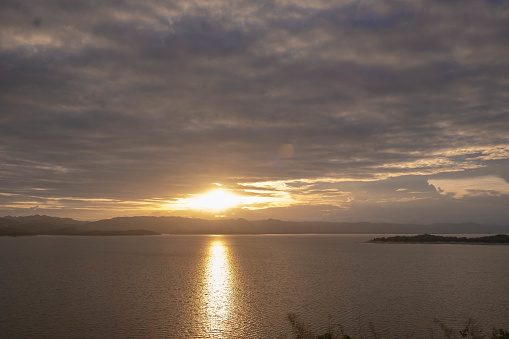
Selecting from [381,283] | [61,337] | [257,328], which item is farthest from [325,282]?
[61,337]

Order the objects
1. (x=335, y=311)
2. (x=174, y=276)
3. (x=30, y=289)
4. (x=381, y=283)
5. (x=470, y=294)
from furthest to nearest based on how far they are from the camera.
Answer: (x=174, y=276) → (x=381, y=283) → (x=30, y=289) → (x=470, y=294) → (x=335, y=311)

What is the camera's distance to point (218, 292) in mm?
66688

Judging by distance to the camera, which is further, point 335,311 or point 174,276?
point 174,276

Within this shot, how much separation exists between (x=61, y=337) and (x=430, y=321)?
43.3 meters

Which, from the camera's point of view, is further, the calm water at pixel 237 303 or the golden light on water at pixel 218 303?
the golden light on water at pixel 218 303

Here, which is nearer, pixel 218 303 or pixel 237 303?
pixel 237 303

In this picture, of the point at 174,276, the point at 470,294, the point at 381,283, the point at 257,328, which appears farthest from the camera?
the point at 174,276

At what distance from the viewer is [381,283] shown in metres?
73.8

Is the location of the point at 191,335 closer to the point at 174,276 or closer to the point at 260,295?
the point at 260,295

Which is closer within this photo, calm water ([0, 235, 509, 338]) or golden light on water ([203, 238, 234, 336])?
calm water ([0, 235, 509, 338])

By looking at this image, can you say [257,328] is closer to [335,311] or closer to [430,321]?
[335,311]

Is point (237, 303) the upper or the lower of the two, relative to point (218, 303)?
upper

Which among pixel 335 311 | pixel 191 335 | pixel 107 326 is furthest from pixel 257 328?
pixel 107 326

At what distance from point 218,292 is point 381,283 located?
3373 centimetres
